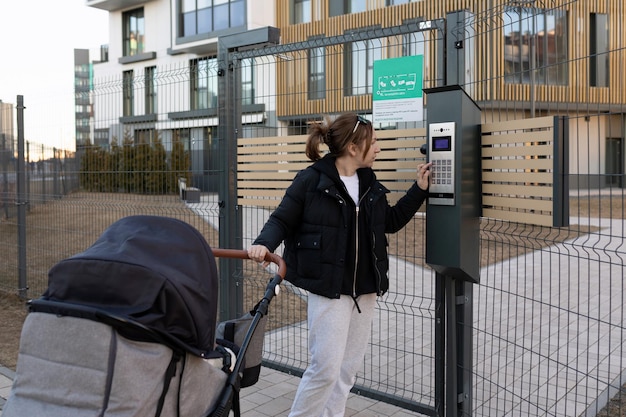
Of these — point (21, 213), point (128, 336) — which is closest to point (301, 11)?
point (21, 213)

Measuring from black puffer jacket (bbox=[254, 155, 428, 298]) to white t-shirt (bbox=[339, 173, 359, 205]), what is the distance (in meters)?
0.03

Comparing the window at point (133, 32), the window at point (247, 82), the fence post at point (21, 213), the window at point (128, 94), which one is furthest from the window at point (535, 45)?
the window at point (133, 32)

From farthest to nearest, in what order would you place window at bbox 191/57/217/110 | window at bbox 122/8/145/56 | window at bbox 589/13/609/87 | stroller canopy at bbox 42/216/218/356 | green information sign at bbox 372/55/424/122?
window at bbox 122/8/145/56, window at bbox 191/57/217/110, green information sign at bbox 372/55/424/122, window at bbox 589/13/609/87, stroller canopy at bbox 42/216/218/356

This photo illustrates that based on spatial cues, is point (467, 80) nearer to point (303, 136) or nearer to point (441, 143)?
point (441, 143)

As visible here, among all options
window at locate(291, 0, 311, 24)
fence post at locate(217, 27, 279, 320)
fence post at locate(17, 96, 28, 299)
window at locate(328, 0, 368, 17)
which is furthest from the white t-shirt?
window at locate(291, 0, 311, 24)

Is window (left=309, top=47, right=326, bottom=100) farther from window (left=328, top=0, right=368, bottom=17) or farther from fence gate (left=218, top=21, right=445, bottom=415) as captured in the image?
window (left=328, top=0, right=368, bottom=17)

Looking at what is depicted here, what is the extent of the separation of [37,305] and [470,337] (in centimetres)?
273

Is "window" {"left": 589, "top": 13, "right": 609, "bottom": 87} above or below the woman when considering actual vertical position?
above

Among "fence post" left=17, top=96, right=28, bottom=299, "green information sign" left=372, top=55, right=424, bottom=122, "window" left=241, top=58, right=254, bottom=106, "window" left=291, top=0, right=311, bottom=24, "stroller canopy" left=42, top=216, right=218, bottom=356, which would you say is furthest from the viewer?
"window" left=291, top=0, right=311, bottom=24

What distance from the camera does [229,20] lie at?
30.4 m

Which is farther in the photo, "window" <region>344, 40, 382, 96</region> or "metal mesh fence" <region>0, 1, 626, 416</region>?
"window" <region>344, 40, 382, 96</region>

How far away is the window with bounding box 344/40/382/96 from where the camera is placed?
4699 millimetres

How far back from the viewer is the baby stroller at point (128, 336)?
234 centimetres

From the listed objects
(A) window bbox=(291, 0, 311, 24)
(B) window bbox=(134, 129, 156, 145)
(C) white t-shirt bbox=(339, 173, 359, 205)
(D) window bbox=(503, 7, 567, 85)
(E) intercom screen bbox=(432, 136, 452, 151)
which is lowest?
(C) white t-shirt bbox=(339, 173, 359, 205)
